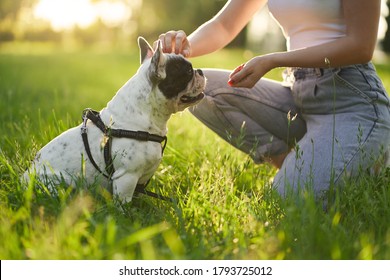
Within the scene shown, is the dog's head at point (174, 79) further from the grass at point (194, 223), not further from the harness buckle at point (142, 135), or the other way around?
the grass at point (194, 223)

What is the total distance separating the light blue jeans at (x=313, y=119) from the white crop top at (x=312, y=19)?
0.20 meters

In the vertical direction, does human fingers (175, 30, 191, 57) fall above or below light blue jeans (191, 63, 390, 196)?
above

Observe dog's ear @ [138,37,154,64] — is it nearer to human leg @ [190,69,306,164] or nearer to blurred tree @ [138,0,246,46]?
human leg @ [190,69,306,164]

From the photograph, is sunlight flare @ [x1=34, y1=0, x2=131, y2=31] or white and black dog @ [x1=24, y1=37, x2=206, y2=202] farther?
sunlight flare @ [x1=34, y1=0, x2=131, y2=31]

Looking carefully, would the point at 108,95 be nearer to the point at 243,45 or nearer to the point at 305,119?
the point at 305,119

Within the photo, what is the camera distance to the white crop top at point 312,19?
9.56ft

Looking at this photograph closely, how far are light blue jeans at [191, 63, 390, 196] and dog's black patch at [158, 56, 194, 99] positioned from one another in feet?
1.39

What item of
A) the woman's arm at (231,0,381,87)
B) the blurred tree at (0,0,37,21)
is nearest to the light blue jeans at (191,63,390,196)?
the woman's arm at (231,0,381,87)

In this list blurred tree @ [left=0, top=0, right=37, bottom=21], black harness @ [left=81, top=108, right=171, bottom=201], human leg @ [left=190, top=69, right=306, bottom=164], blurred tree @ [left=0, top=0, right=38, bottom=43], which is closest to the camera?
black harness @ [left=81, top=108, right=171, bottom=201]

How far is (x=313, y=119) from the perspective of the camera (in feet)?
10.1

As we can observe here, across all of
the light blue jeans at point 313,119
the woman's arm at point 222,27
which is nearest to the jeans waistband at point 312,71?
the light blue jeans at point 313,119

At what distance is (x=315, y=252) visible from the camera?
1871 millimetres

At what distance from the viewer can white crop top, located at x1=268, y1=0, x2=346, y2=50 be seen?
2.91 m

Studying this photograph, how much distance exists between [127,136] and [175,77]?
451 mm
